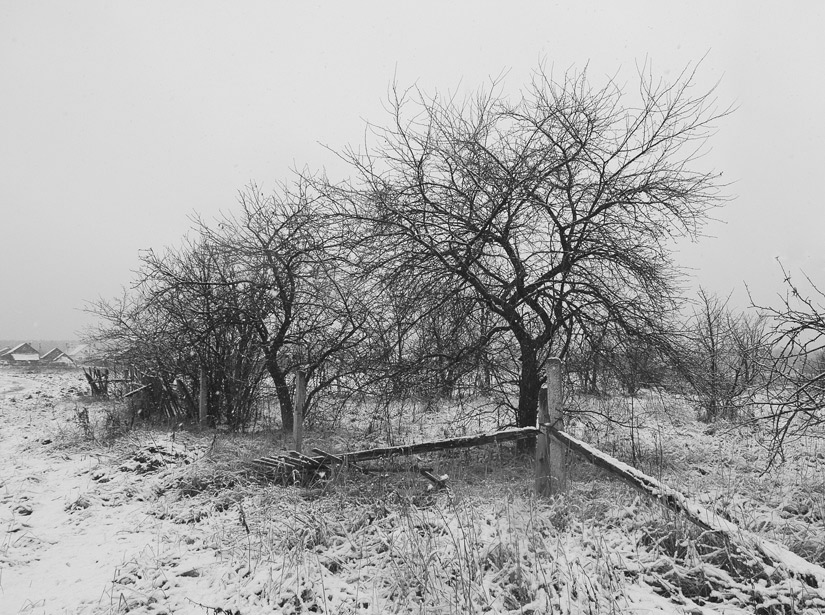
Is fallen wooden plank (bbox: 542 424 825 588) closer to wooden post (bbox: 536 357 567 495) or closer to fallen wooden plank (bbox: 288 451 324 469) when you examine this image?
wooden post (bbox: 536 357 567 495)

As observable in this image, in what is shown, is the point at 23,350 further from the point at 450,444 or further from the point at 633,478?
the point at 633,478

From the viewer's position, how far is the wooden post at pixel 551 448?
5.21 m

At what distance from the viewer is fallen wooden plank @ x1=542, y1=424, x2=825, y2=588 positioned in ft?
9.75

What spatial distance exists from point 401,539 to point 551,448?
210 centimetres

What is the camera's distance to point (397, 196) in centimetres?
690

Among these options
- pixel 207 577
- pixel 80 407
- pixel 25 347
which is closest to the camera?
pixel 207 577

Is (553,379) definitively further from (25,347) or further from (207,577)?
(25,347)

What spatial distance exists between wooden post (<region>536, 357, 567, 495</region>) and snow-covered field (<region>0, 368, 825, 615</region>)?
0.23 metres

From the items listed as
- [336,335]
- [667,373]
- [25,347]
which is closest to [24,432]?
[336,335]

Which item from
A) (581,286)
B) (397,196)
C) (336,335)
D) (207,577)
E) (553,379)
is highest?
(397,196)

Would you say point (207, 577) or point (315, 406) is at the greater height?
point (315, 406)

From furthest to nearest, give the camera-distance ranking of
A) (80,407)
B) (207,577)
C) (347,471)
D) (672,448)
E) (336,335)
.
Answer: (80,407)
(336,335)
(672,448)
(347,471)
(207,577)

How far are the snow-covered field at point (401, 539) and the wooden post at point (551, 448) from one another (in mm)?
231

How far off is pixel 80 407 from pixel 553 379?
588 inches
